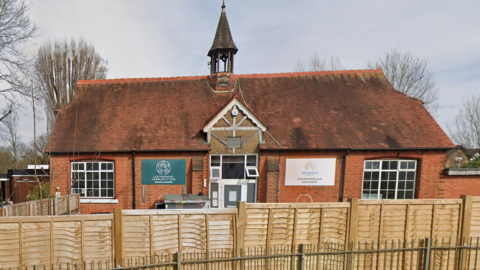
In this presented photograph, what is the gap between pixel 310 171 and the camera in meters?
9.23

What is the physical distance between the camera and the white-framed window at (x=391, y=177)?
924cm

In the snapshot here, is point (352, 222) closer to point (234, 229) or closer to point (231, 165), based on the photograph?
point (234, 229)

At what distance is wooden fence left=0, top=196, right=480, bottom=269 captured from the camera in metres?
3.97

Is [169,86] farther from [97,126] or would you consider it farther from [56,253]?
[56,253]

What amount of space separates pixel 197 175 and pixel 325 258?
610 centimetres

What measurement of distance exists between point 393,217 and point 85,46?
25792 millimetres

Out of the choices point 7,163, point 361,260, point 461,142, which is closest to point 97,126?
point 361,260

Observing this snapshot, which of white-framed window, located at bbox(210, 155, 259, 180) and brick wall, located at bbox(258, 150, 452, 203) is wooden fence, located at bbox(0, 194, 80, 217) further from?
brick wall, located at bbox(258, 150, 452, 203)

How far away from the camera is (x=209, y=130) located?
9297mm

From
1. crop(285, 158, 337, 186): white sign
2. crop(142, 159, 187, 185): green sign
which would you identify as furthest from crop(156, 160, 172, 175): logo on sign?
crop(285, 158, 337, 186): white sign

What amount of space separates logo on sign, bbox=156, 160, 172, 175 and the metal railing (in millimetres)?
5244

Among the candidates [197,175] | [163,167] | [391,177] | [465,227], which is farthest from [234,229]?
[391,177]

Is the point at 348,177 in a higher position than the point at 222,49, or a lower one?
lower

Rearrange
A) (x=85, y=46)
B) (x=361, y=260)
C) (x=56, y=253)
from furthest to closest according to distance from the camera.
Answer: (x=85, y=46)
(x=361, y=260)
(x=56, y=253)
